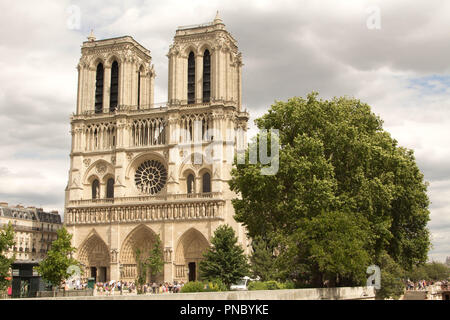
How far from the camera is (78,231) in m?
56.7

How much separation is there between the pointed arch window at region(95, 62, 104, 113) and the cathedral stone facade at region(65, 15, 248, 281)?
111 millimetres

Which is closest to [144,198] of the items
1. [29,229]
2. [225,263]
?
[225,263]

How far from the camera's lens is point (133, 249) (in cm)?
5531

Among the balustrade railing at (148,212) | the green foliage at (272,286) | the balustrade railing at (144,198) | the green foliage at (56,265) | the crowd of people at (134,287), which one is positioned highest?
the balustrade railing at (144,198)

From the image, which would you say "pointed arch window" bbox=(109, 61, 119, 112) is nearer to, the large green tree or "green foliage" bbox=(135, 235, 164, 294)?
"green foliage" bbox=(135, 235, 164, 294)

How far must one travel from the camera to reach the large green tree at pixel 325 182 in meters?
29.1

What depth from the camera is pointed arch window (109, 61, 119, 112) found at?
6019 cm

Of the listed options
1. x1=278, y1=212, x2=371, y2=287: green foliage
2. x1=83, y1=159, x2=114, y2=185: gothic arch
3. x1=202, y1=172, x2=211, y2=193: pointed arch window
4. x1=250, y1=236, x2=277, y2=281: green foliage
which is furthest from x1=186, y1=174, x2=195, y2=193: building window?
x1=278, y1=212, x2=371, y2=287: green foliage

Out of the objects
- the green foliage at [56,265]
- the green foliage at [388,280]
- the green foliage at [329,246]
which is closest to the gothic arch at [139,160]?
the green foliage at [56,265]

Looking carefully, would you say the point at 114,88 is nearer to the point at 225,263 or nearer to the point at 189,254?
the point at 189,254

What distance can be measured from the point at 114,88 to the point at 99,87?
177cm

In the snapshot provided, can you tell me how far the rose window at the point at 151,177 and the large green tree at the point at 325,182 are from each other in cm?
2363

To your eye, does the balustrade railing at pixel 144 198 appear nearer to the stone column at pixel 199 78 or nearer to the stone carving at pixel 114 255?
the stone carving at pixel 114 255
